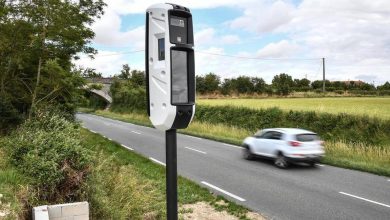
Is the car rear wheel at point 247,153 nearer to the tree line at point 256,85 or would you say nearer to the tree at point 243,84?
the tree line at point 256,85

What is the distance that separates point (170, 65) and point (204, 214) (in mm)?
6986

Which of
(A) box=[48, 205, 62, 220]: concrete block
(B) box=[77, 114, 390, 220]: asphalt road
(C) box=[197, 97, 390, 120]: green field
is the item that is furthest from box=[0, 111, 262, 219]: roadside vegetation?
(C) box=[197, 97, 390, 120]: green field

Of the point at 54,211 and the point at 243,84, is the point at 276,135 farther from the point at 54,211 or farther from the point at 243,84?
the point at 243,84

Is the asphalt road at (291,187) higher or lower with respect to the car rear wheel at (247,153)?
lower

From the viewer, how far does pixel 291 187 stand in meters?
13.0

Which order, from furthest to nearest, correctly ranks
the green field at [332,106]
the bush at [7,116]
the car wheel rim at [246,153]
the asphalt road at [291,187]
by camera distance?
the green field at [332,106] < the car wheel rim at [246,153] < the bush at [7,116] < the asphalt road at [291,187]

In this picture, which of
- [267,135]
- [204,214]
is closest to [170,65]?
[204,214]

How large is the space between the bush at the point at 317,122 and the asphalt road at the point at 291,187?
6698 mm

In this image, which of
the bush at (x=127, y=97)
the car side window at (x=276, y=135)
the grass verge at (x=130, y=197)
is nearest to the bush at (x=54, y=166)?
the grass verge at (x=130, y=197)

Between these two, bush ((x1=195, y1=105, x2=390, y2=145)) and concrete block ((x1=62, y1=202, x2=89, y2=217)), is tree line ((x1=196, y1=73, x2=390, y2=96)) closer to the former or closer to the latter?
bush ((x1=195, y1=105, x2=390, y2=145))

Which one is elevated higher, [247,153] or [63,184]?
[63,184]

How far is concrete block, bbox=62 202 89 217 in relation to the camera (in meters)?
6.72

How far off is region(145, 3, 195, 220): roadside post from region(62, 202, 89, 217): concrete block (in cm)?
382

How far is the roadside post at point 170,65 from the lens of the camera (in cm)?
340
